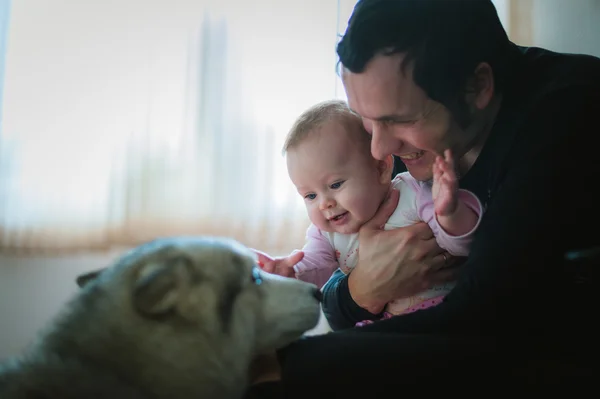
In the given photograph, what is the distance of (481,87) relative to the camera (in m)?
0.92

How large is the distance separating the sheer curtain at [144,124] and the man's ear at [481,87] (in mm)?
942

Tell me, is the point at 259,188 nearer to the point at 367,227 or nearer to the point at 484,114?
the point at 367,227

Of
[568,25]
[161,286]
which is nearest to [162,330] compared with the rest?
[161,286]

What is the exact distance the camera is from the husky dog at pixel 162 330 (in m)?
0.60

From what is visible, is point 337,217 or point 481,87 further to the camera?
point 337,217

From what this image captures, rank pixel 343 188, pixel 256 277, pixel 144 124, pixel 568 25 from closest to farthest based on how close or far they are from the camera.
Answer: pixel 256 277 < pixel 343 188 < pixel 568 25 < pixel 144 124

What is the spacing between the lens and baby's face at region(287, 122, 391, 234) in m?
1.11

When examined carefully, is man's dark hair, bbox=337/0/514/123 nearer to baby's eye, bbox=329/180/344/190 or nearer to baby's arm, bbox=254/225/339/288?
baby's eye, bbox=329/180/344/190

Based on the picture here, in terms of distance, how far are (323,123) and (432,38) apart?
36 cm

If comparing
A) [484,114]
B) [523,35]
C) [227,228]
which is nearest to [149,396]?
[484,114]

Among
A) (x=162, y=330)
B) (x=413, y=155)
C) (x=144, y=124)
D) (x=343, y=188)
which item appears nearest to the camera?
(x=162, y=330)

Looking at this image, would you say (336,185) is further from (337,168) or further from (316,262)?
(316,262)

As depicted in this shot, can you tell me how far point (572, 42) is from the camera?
149 cm

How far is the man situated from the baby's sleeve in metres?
0.11
